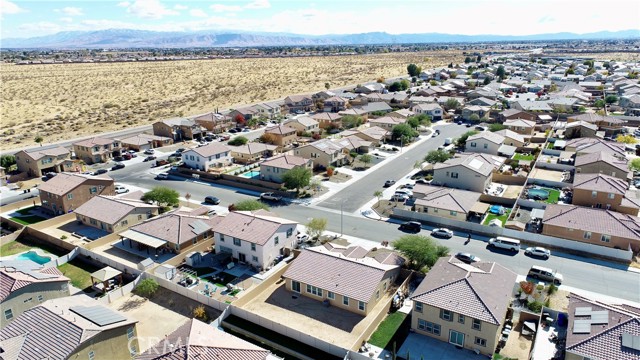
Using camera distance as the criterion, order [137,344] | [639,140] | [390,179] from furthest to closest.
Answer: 1. [639,140]
2. [390,179]
3. [137,344]

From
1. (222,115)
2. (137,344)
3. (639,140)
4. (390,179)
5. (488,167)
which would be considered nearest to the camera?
(137,344)

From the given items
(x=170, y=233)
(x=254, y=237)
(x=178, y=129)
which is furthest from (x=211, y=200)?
(x=178, y=129)

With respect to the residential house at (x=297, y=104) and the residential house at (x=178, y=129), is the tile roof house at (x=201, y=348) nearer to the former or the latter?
the residential house at (x=178, y=129)

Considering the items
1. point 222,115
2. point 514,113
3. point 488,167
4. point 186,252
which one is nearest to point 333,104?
point 222,115

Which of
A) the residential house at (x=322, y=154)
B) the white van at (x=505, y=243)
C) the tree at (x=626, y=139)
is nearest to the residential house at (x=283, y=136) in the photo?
the residential house at (x=322, y=154)

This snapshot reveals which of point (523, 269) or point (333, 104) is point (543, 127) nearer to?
point (333, 104)

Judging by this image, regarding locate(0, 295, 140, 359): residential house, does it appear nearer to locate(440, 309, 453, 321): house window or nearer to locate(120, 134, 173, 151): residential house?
locate(440, 309, 453, 321): house window

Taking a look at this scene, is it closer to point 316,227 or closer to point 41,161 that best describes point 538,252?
point 316,227
